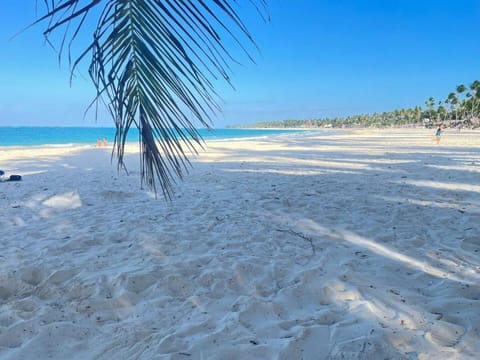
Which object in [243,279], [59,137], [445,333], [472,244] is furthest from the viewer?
[59,137]

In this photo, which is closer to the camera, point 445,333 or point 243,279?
point 445,333

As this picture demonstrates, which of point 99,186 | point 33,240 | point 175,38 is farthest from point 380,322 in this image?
point 99,186

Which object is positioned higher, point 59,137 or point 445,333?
point 59,137

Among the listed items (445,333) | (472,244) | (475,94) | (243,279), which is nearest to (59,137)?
(243,279)

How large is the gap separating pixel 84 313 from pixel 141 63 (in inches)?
74.3

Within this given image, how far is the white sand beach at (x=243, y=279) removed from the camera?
183 cm

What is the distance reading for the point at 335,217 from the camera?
4.37 m

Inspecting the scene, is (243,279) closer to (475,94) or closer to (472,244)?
(472,244)

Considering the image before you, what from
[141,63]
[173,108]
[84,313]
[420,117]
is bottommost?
[84,313]

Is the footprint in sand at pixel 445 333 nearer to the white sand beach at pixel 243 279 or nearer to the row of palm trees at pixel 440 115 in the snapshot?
the white sand beach at pixel 243 279

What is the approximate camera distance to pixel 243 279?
8.61 feet

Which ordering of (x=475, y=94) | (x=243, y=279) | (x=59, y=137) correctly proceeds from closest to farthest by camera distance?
(x=243, y=279) → (x=59, y=137) → (x=475, y=94)

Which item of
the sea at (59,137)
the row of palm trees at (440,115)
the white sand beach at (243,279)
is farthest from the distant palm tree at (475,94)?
the white sand beach at (243,279)

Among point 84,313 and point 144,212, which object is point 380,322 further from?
point 144,212
